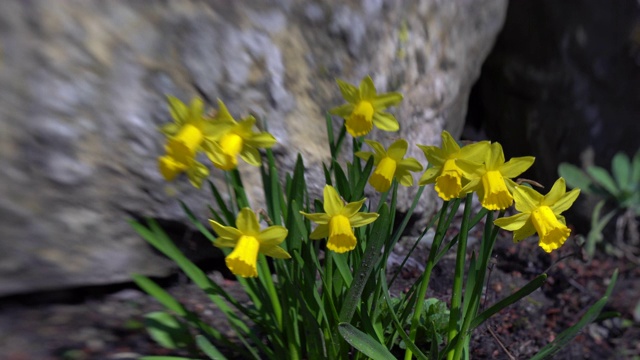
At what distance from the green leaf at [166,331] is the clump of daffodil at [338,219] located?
1.70 ft

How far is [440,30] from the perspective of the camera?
2076 mm

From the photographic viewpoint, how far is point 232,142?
1.12 m

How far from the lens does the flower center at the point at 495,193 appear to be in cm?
103

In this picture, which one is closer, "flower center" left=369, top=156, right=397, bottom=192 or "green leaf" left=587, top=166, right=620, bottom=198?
"flower center" left=369, top=156, right=397, bottom=192

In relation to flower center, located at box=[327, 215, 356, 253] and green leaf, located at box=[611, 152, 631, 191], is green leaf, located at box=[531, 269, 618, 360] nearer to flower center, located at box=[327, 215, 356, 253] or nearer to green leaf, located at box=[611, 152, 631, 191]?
flower center, located at box=[327, 215, 356, 253]

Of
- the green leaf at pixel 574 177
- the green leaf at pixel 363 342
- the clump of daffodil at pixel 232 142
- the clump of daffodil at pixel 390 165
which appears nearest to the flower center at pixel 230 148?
the clump of daffodil at pixel 232 142

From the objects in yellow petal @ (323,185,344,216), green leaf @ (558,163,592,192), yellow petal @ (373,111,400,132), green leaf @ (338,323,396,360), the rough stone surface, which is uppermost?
the rough stone surface

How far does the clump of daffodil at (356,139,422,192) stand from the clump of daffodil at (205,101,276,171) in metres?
0.20

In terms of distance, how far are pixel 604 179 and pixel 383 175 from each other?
1724 mm

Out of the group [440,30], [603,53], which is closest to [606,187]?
[603,53]

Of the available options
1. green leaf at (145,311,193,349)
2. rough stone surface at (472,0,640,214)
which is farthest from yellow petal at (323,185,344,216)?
rough stone surface at (472,0,640,214)

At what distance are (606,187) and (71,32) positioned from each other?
2127 mm

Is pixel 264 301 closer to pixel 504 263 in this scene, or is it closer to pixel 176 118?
pixel 176 118

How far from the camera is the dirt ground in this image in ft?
4.50
